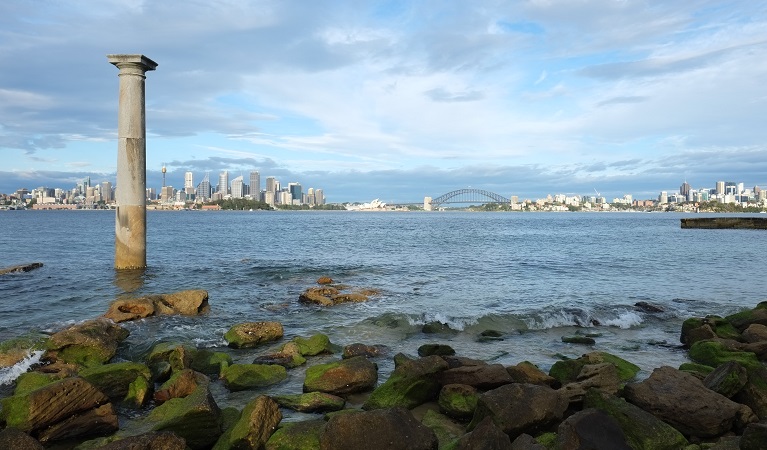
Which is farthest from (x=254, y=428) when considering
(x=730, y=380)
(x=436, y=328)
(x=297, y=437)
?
(x=436, y=328)

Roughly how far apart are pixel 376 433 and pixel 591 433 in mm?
2660

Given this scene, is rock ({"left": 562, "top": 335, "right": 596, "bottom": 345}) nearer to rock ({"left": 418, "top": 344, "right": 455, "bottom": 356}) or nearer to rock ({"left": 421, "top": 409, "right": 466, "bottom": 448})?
rock ({"left": 418, "top": 344, "right": 455, "bottom": 356})

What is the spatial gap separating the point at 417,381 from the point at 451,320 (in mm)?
7897

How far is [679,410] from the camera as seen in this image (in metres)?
8.18

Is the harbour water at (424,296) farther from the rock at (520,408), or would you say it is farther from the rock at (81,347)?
the rock at (520,408)

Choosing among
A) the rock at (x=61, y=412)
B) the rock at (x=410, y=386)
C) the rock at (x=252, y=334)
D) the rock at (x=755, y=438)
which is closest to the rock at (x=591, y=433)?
the rock at (x=755, y=438)

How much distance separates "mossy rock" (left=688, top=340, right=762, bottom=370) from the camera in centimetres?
1148

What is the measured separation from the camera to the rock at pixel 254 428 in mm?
7266

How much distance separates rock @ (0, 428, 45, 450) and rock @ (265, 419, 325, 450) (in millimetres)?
2914

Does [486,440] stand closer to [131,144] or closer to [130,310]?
[130,310]

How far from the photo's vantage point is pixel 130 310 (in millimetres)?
16594

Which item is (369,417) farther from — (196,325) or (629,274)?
(629,274)

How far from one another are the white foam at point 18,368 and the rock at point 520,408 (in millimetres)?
9183

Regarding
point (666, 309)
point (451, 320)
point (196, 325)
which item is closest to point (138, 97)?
point (196, 325)
